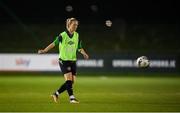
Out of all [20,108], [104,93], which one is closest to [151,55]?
[104,93]

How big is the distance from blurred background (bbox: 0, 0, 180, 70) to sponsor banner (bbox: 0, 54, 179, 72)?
0.12 m

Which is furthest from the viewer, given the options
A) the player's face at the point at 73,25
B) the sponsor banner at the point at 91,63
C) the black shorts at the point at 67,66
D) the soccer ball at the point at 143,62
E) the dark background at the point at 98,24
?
the dark background at the point at 98,24

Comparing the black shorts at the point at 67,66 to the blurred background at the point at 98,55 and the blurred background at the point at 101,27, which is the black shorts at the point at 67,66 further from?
the blurred background at the point at 101,27

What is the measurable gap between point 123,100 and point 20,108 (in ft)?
12.5

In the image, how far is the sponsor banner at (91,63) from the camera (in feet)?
106

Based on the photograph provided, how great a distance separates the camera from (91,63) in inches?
1283

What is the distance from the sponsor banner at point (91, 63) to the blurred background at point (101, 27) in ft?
0.41

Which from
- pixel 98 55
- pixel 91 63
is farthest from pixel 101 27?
pixel 91 63

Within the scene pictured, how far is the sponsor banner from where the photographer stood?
3225 cm

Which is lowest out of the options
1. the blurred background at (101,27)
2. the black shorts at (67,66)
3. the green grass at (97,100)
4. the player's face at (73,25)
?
the green grass at (97,100)

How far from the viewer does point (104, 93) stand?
65.3ft

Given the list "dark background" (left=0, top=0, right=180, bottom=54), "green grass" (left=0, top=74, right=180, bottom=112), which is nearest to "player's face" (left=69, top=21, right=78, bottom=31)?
"green grass" (left=0, top=74, right=180, bottom=112)

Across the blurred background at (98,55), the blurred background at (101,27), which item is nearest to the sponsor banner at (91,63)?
the blurred background at (98,55)

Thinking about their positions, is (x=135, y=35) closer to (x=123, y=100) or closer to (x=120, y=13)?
(x=120, y=13)
